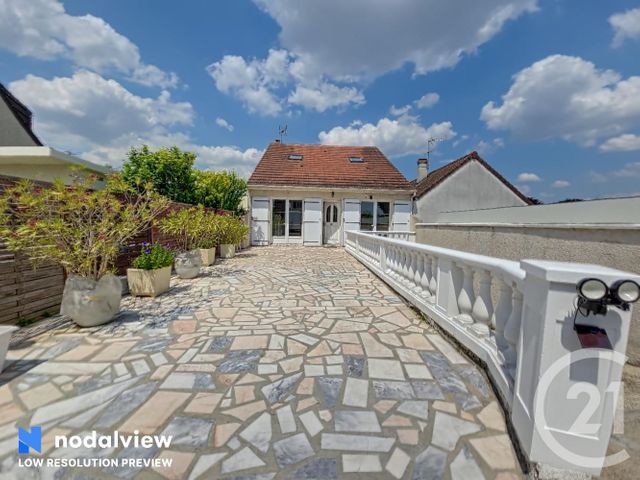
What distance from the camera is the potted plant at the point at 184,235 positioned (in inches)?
205

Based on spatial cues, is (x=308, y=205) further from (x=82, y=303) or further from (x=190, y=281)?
(x=82, y=303)

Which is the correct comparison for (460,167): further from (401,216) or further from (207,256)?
(207,256)

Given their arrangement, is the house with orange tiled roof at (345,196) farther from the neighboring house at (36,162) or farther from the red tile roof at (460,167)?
the neighboring house at (36,162)

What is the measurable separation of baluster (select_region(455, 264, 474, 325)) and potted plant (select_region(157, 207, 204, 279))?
4883 millimetres

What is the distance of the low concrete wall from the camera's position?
2.82 meters

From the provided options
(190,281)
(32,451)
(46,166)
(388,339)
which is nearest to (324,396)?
(388,339)

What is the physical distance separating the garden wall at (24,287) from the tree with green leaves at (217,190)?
7.11 m

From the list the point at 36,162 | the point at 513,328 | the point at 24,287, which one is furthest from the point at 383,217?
the point at 36,162

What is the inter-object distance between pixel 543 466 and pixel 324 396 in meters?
1.22

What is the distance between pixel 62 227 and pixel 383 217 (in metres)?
11.0

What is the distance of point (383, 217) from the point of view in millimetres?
12086

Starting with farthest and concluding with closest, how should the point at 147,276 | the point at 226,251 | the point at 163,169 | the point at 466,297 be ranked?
1. the point at 163,169
2. the point at 226,251
3. the point at 147,276
4. the point at 466,297

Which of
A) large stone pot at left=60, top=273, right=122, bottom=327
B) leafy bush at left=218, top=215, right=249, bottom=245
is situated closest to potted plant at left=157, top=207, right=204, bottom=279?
leafy bush at left=218, top=215, right=249, bottom=245

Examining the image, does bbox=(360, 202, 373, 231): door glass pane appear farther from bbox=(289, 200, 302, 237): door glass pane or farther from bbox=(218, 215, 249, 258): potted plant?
bbox=(218, 215, 249, 258): potted plant
